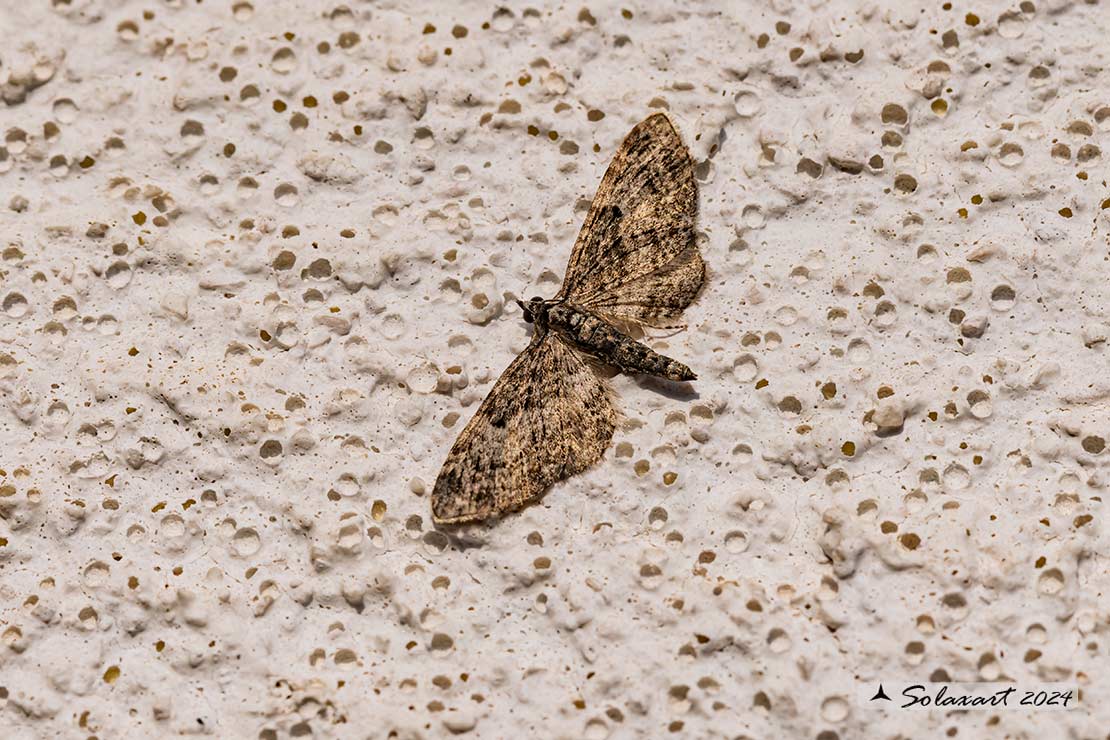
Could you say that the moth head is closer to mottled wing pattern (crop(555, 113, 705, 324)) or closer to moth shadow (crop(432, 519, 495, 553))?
mottled wing pattern (crop(555, 113, 705, 324))

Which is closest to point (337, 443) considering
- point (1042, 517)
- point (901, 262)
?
point (901, 262)

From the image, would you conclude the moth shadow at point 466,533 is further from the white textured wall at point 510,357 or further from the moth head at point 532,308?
the moth head at point 532,308

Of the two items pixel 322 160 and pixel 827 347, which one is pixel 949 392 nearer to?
pixel 827 347

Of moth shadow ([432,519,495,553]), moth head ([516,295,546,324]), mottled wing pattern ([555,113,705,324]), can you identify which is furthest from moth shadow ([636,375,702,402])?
moth shadow ([432,519,495,553])

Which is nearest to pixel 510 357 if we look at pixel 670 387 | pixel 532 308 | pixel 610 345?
pixel 532 308

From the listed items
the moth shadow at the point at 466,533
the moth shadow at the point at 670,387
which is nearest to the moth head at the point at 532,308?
the moth shadow at the point at 670,387
